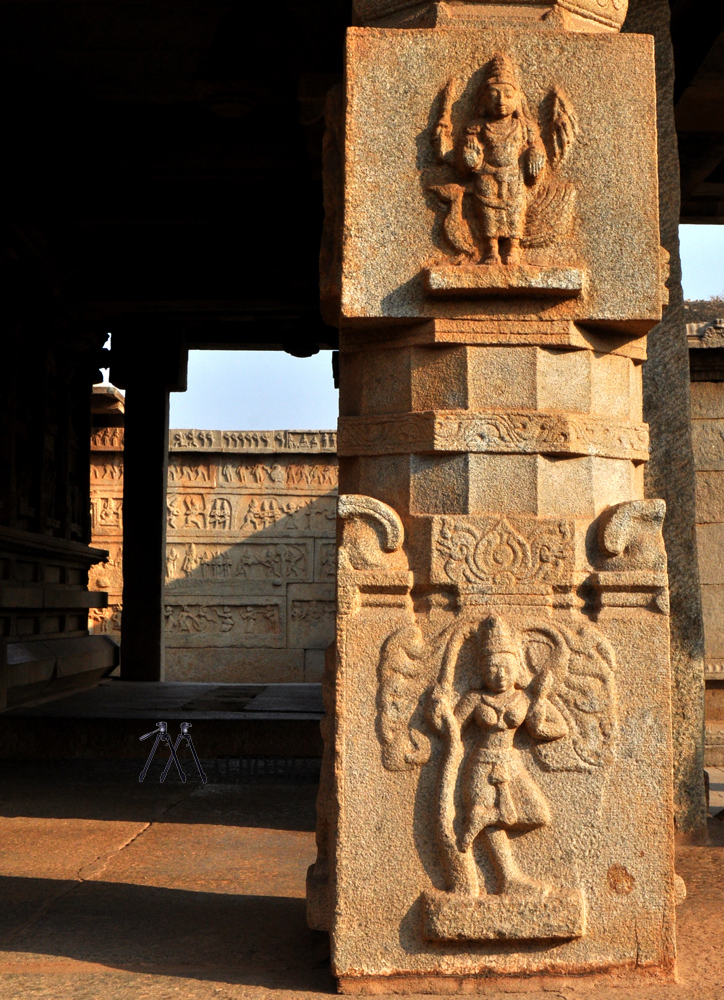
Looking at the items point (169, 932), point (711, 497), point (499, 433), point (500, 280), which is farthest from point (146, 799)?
point (711, 497)

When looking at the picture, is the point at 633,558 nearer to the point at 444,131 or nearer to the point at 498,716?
the point at 498,716

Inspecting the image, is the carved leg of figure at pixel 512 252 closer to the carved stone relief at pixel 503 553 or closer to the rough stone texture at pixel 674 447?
the carved stone relief at pixel 503 553

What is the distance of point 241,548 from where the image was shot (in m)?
20.2

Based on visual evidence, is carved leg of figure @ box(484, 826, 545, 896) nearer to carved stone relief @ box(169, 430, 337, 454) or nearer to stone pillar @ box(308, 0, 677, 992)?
stone pillar @ box(308, 0, 677, 992)

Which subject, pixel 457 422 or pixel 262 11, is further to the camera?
pixel 262 11

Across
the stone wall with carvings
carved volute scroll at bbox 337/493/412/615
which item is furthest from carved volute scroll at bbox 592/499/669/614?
the stone wall with carvings

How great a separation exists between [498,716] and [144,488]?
10.0 m

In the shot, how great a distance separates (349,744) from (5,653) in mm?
6085

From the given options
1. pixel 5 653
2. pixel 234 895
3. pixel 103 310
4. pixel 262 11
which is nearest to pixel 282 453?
pixel 103 310

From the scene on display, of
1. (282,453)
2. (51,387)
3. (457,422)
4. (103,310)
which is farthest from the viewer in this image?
(282,453)

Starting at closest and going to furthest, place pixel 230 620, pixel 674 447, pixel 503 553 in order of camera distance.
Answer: pixel 503 553
pixel 674 447
pixel 230 620

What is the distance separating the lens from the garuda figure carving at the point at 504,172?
3.07 m

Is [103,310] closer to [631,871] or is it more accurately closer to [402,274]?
[402,274]

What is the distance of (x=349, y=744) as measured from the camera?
2904 millimetres
